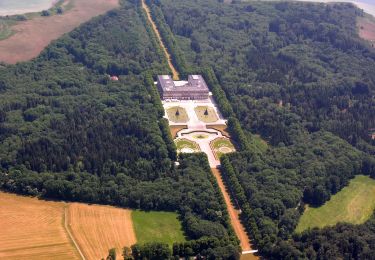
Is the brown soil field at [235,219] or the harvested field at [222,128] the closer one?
the brown soil field at [235,219]

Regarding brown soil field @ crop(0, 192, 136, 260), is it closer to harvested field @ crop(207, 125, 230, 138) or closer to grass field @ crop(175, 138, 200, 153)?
grass field @ crop(175, 138, 200, 153)

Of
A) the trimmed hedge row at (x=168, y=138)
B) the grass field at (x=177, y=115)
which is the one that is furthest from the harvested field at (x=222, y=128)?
the trimmed hedge row at (x=168, y=138)

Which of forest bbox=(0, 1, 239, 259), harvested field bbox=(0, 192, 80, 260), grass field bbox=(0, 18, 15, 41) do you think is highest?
grass field bbox=(0, 18, 15, 41)

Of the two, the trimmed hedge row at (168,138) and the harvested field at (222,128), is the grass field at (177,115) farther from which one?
the harvested field at (222,128)

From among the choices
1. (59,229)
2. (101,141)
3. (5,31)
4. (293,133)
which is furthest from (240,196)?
(5,31)

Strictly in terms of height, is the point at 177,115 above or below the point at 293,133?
below

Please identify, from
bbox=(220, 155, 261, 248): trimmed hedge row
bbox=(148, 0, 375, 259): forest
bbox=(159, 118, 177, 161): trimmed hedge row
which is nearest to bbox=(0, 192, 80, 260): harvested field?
bbox=(159, 118, 177, 161): trimmed hedge row

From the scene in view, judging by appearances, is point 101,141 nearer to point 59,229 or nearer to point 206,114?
point 59,229
